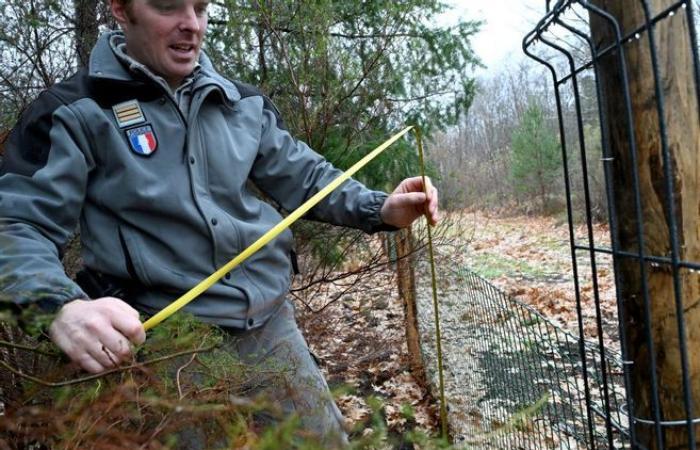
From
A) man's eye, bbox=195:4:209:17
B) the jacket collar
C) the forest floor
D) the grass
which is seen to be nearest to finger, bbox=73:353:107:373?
the jacket collar

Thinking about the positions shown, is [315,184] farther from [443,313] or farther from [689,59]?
[443,313]

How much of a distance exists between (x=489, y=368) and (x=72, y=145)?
3278 mm

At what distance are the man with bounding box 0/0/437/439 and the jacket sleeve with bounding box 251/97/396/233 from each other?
0.02 meters

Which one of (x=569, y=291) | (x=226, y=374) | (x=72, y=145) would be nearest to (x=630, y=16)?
(x=226, y=374)

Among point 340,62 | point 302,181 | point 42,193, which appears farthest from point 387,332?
point 42,193

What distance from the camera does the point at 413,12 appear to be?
207 inches

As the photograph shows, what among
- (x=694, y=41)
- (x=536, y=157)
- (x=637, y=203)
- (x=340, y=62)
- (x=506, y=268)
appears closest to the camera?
(x=694, y=41)

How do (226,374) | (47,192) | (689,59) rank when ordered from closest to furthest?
(226,374), (47,192), (689,59)

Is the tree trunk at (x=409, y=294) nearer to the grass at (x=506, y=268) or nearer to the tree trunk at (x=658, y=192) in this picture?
the tree trunk at (x=658, y=192)

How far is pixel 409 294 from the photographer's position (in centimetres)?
571

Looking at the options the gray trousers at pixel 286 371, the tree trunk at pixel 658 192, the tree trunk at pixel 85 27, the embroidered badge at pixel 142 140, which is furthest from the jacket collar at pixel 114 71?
the tree trunk at pixel 85 27

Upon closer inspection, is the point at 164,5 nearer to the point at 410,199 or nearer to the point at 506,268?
the point at 410,199

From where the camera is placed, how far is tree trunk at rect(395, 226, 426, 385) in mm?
5422

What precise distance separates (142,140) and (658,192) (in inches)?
63.2
